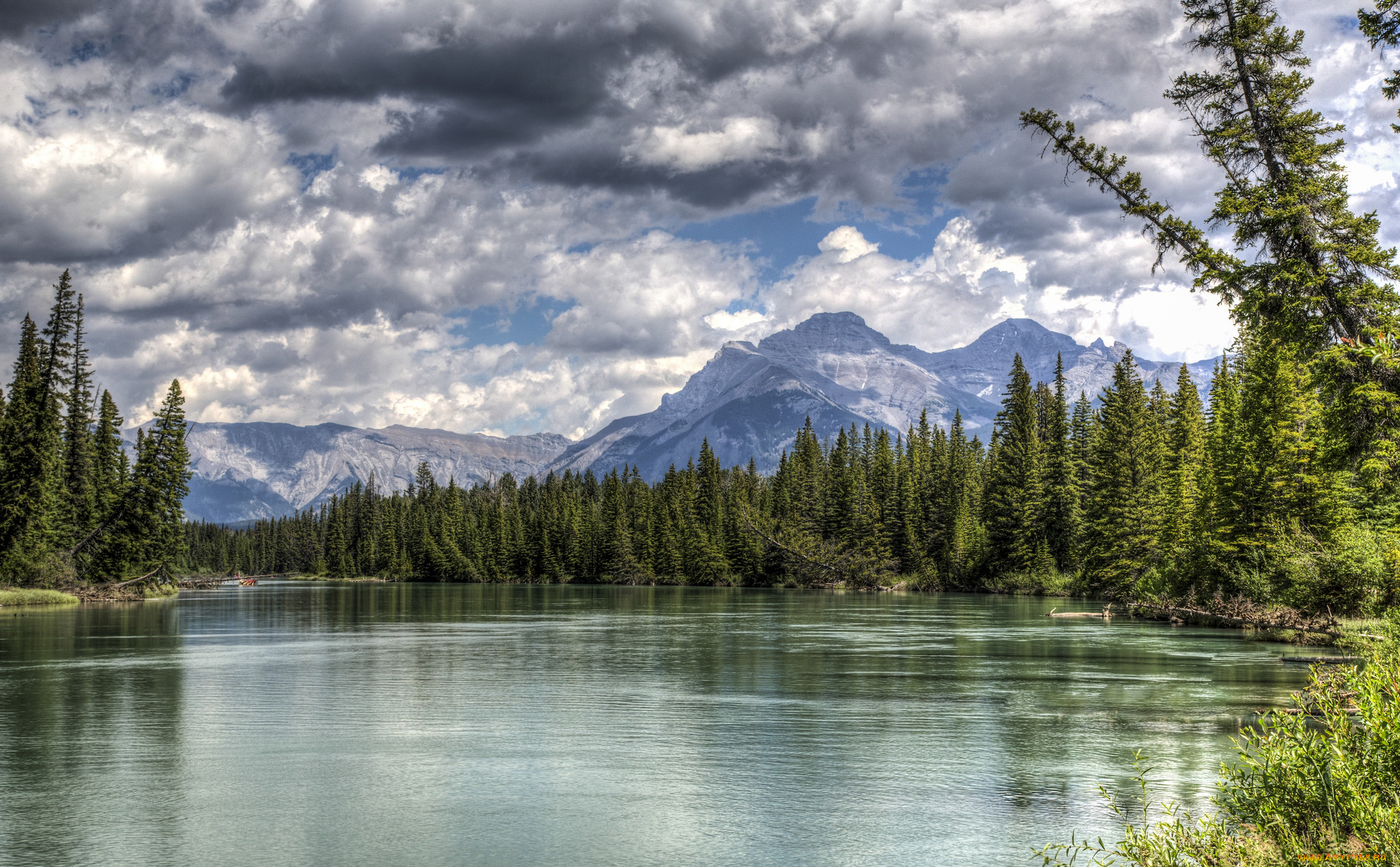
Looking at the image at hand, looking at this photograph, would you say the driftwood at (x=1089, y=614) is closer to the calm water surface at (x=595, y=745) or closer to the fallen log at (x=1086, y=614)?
the fallen log at (x=1086, y=614)

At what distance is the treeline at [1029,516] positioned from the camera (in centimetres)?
5191

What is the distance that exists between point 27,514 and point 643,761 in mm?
71417

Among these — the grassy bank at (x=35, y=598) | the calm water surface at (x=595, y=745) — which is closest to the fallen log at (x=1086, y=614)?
the calm water surface at (x=595, y=745)

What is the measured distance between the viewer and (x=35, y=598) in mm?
71000

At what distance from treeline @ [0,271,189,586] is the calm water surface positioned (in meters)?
37.2

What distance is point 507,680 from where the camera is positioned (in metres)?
30.5

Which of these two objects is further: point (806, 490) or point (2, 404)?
point (806, 490)

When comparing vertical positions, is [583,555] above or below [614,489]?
below

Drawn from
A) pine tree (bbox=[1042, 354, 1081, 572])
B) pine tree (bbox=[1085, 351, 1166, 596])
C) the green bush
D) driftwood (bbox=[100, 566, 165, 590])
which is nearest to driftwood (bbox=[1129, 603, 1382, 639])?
the green bush

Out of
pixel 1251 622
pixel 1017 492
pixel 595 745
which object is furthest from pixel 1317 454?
pixel 1017 492

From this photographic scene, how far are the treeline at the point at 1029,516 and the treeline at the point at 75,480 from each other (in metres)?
75.3

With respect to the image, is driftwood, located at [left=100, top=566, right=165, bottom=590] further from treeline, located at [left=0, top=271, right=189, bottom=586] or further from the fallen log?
the fallen log

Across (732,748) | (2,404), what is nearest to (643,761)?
(732,748)

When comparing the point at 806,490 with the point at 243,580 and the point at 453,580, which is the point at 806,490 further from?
the point at 243,580
